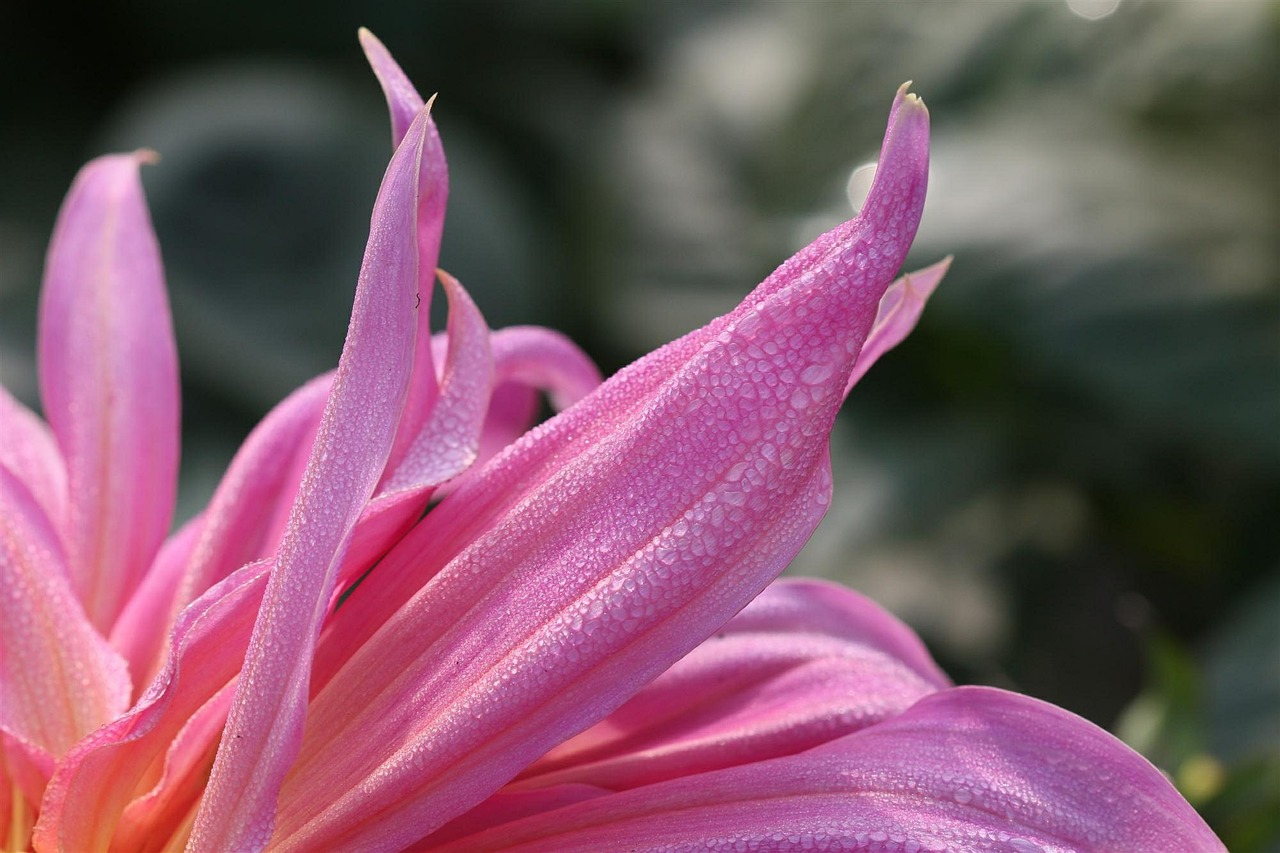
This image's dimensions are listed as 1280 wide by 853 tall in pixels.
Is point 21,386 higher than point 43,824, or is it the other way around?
point 43,824

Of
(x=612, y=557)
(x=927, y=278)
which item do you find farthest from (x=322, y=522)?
(x=927, y=278)

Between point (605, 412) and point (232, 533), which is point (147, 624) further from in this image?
point (605, 412)

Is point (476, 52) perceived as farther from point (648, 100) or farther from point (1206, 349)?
point (1206, 349)

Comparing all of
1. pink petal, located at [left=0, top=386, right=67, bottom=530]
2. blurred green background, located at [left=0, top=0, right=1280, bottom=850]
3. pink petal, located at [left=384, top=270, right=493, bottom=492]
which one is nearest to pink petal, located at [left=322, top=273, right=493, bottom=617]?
pink petal, located at [left=384, top=270, right=493, bottom=492]

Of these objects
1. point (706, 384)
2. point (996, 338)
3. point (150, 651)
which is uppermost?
point (706, 384)

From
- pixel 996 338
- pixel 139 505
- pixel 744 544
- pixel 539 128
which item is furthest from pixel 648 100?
pixel 744 544

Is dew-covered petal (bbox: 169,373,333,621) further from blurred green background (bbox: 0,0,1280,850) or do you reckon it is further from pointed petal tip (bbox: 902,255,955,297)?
blurred green background (bbox: 0,0,1280,850)
